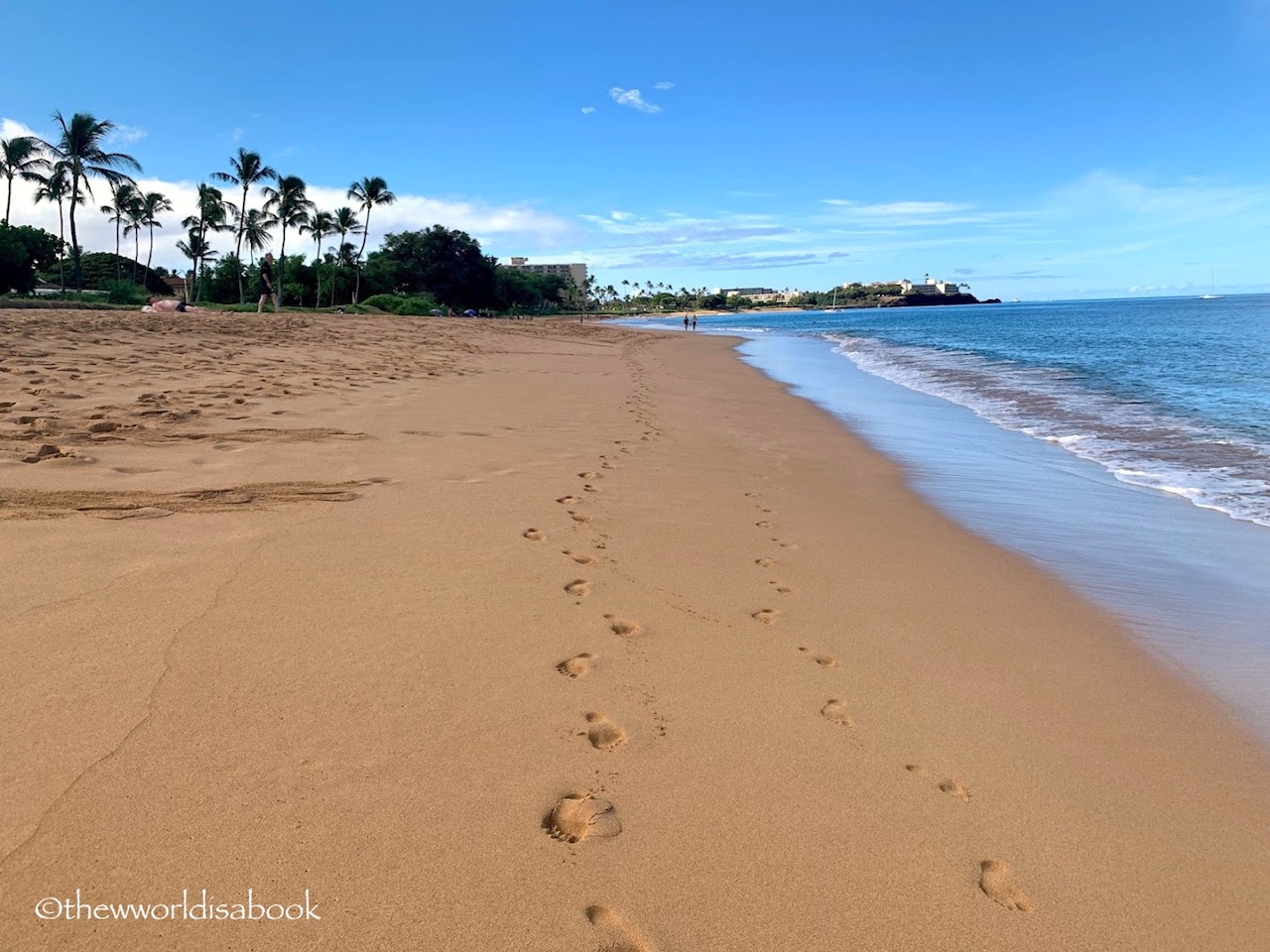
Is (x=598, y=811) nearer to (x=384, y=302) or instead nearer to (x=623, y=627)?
(x=623, y=627)

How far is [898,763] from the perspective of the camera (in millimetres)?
2443

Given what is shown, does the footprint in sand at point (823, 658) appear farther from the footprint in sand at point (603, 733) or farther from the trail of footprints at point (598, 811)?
the footprint in sand at point (603, 733)

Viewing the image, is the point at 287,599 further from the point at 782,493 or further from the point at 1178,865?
the point at 782,493

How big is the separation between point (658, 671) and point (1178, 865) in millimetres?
1662

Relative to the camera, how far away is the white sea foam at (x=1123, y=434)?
6992 mm

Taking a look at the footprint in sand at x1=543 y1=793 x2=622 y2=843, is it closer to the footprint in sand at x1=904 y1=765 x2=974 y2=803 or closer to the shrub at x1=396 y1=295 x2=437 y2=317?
the footprint in sand at x1=904 y1=765 x2=974 y2=803

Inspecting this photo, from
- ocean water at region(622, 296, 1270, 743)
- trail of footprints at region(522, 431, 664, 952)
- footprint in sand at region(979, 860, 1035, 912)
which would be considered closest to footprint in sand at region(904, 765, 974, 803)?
footprint in sand at region(979, 860, 1035, 912)

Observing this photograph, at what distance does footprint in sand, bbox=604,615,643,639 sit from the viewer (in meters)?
3.20

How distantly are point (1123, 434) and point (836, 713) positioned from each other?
31.0 ft

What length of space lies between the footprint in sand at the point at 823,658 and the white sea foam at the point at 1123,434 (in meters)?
4.84

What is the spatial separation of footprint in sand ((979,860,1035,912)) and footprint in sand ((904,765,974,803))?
0.27 m

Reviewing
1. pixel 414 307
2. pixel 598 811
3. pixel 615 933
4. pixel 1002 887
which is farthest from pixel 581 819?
pixel 414 307

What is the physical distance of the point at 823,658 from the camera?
3170mm

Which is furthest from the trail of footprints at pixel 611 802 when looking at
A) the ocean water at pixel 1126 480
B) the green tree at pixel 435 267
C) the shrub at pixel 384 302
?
the green tree at pixel 435 267
